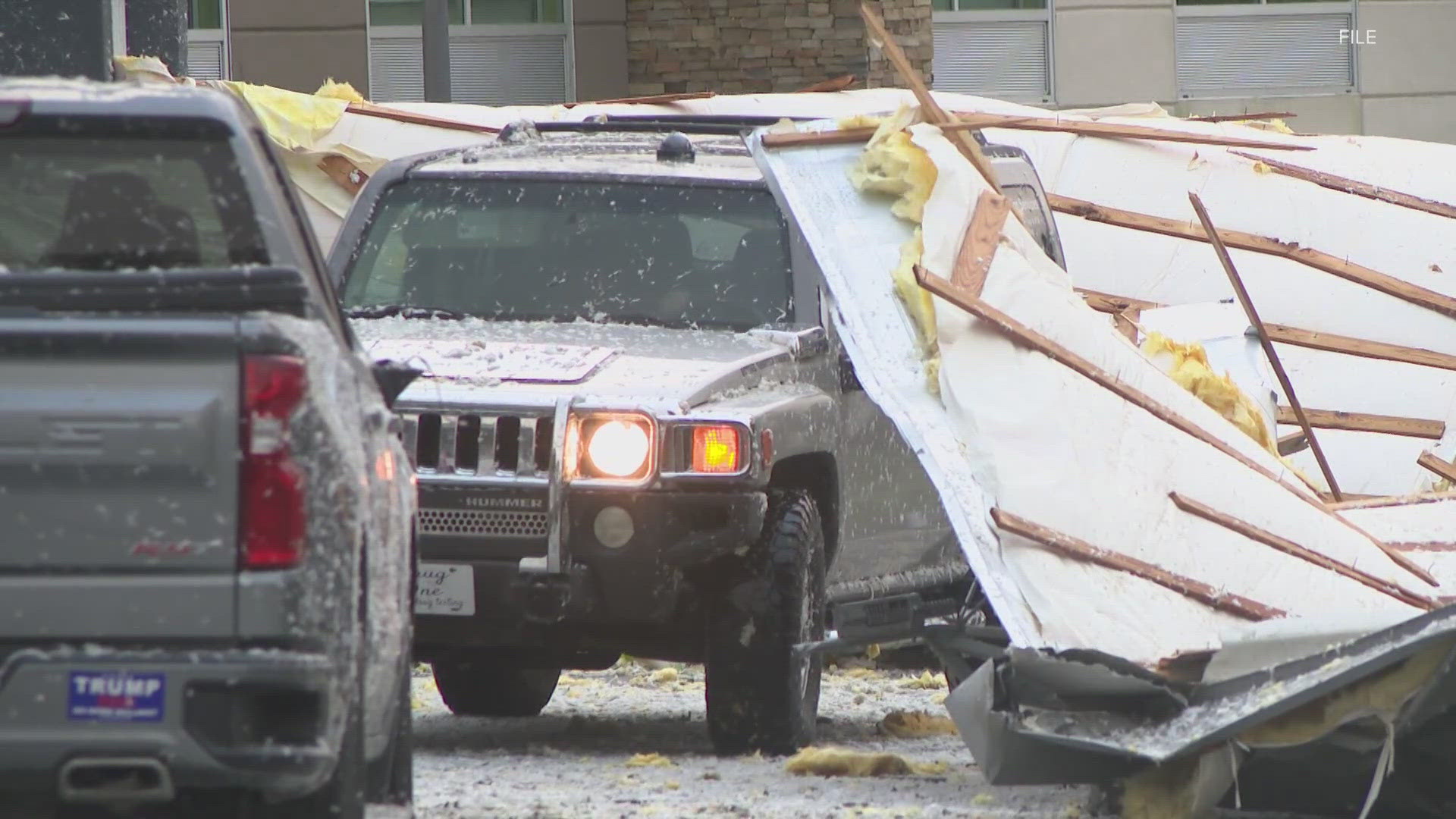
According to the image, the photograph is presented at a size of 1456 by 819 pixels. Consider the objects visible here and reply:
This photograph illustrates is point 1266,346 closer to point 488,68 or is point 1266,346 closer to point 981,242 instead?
point 981,242

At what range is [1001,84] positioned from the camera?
79.5 ft

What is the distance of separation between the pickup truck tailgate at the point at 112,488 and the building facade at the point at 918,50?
16.5 metres

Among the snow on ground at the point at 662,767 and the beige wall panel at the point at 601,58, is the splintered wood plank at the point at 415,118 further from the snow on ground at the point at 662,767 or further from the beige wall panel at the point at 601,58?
the beige wall panel at the point at 601,58

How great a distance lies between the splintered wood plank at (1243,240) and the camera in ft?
43.7

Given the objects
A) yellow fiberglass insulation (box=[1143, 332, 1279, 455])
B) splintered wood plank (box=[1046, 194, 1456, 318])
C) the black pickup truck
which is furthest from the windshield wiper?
splintered wood plank (box=[1046, 194, 1456, 318])

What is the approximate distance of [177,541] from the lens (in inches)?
166

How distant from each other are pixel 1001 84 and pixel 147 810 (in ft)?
66.9

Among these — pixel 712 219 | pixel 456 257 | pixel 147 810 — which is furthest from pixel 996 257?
pixel 147 810

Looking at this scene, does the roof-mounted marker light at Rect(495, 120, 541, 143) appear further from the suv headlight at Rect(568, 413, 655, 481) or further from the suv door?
the suv headlight at Rect(568, 413, 655, 481)

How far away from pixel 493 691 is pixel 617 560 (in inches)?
71.9

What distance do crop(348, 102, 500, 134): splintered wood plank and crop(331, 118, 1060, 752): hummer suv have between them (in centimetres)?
344

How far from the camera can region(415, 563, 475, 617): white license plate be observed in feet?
23.8

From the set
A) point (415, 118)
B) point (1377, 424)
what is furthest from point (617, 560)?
point (1377, 424)

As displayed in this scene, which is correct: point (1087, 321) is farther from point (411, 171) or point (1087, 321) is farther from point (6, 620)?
point (6, 620)
